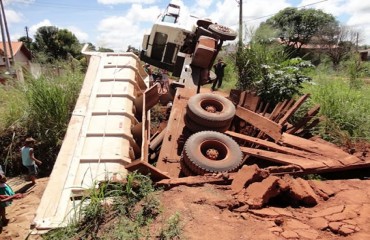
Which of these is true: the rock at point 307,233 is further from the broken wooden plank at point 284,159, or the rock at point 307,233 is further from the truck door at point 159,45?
the truck door at point 159,45

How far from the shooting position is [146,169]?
431cm

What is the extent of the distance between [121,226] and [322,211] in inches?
90.3

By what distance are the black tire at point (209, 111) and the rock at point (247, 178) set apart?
5.66 ft

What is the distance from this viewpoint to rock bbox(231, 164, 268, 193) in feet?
13.5

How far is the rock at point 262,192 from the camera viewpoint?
384 cm

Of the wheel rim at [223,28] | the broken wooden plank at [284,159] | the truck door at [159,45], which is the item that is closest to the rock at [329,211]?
the broken wooden plank at [284,159]

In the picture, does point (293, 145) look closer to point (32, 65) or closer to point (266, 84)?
point (266, 84)

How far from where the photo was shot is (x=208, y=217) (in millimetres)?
3541

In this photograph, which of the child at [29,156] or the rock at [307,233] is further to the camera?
the child at [29,156]

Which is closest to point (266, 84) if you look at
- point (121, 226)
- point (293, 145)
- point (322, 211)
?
point (293, 145)

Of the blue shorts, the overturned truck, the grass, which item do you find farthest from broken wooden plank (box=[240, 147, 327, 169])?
the blue shorts

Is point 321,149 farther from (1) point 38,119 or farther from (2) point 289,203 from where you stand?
(1) point 38,119

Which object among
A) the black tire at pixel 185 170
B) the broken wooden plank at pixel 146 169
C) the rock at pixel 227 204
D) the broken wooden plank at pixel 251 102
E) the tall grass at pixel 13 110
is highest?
the broken wooden plank at pixel 251 102

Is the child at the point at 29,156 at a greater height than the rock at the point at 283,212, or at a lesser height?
lesser
